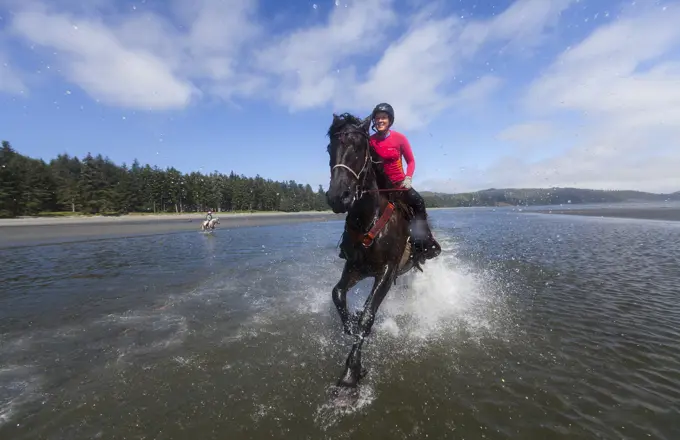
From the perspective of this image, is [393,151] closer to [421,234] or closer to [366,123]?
[366,123]

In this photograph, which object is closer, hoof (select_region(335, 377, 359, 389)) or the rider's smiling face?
hoof (select_region(335, 377, 359, 389))

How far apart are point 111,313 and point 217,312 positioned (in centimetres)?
304

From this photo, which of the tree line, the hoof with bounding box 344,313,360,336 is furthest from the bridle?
the tree line

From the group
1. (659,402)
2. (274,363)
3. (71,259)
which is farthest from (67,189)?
(659,402)

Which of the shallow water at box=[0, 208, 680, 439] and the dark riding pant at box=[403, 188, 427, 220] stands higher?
the dark riding pant at box=[403, 188, 427, 220]

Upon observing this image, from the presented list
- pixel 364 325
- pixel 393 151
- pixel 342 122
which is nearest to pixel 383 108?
pixel 393 151

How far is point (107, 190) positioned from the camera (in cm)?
8438

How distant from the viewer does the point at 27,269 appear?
48.8 feet

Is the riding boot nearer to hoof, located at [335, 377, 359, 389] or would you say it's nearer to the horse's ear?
the horse's ear

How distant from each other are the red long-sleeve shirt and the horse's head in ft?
3.93

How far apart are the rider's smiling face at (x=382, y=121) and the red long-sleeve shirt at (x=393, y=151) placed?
0.29 m

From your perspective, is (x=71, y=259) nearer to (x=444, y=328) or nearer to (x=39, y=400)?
(x=39, y=400)

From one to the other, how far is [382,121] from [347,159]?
6.01 ft

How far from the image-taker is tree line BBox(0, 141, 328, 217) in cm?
6594
